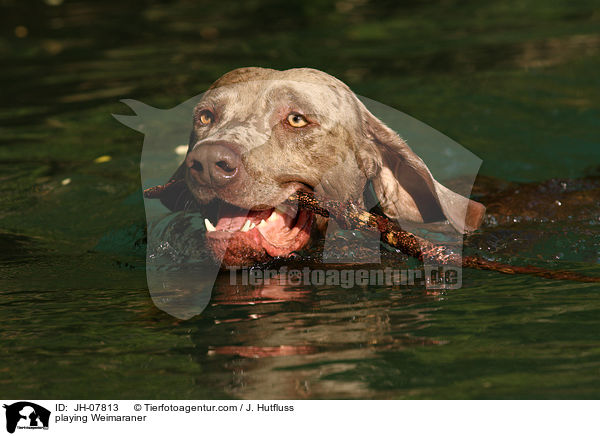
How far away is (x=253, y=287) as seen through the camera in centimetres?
442

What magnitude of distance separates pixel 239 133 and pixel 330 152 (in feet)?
2.00

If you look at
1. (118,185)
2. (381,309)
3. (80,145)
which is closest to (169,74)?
(80,145)

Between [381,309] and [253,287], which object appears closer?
[381,309]

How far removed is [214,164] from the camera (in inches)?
161

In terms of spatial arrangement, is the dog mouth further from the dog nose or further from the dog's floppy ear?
the dog's floppy ear

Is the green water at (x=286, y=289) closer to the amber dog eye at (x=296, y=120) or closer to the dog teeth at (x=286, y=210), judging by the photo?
the dog teeth at (x=286, y=210)

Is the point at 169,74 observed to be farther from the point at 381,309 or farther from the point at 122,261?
the point at 381,309

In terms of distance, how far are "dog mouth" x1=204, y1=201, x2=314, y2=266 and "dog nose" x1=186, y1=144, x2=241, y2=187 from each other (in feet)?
0.78

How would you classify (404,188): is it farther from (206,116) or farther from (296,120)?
(206,116)

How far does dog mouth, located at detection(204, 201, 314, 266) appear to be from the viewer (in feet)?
14.2

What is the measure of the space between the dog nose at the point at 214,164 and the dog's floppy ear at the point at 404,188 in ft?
3.74
